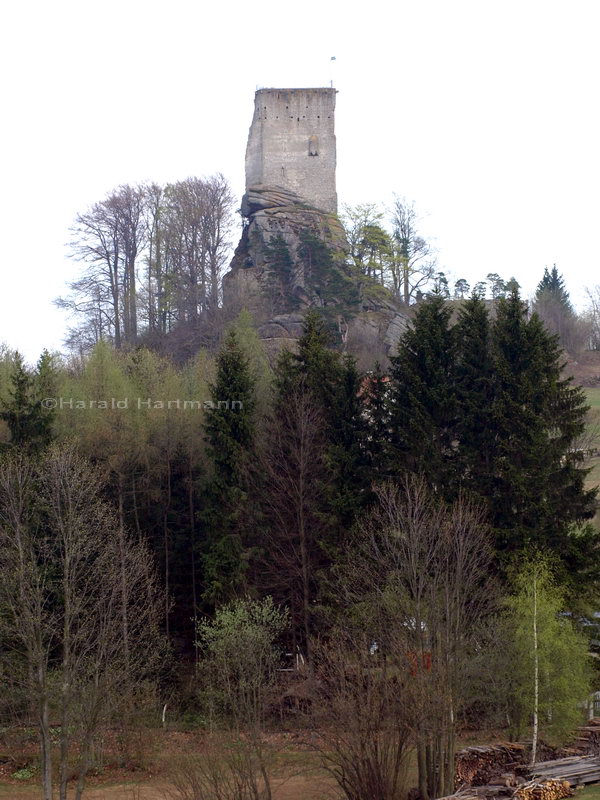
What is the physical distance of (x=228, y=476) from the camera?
33406mm

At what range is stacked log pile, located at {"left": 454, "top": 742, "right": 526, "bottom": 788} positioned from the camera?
74.7 feet

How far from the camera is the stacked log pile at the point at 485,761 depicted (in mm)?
22781

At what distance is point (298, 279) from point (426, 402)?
34.4 m

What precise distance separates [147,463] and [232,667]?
12.0 metres

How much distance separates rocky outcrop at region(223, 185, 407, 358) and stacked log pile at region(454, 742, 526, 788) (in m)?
37.0

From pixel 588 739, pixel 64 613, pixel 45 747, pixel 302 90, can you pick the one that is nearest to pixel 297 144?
pixel 302 90

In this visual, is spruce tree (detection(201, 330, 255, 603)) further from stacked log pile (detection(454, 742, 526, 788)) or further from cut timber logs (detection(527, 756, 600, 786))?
cut timber logs (detection(527, 756, 600, 786))

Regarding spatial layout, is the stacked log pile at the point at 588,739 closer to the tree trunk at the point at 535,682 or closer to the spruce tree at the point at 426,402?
the tree trunk at the point at 535,682

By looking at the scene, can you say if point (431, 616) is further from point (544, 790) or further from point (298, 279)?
point (298, 279)

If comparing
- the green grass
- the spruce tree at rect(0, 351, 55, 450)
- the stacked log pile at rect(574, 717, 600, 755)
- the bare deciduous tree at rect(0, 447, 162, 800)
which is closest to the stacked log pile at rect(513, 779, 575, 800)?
the stacked log pile at rect(574, 717, 600, 755)

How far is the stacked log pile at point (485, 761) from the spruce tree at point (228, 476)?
10.3m

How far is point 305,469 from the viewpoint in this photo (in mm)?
33281

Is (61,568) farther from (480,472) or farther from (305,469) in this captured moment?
(480,472)

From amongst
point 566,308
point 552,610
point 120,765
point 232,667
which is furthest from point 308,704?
point 566,308
